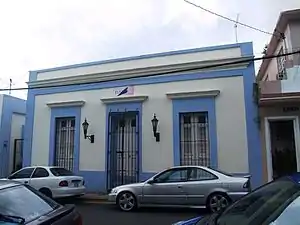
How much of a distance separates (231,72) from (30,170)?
817cm

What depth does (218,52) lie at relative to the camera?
13.8 metres

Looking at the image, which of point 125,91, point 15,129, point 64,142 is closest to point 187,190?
point 125,91

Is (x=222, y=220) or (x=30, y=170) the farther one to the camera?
(x=30, y=170)

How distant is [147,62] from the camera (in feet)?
48.4

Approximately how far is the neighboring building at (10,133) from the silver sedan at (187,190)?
32.3 feet

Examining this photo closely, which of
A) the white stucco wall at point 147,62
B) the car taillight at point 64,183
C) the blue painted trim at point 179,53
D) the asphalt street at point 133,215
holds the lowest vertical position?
the asphalt street at point 133,215

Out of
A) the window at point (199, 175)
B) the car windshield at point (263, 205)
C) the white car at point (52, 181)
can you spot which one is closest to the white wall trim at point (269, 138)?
the window at point (199, 175)

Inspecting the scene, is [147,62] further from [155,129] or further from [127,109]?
[155,129]

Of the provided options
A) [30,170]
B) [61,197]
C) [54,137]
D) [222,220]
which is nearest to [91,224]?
[61,197]

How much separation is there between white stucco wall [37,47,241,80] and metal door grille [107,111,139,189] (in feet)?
6.76

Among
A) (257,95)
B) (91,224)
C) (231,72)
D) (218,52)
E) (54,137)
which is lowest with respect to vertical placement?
(91,224)

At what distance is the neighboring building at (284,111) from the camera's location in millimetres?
12297

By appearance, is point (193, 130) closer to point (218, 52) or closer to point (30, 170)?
point (218, 52)

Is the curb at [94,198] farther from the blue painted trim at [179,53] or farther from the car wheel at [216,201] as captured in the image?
the blue painted trim at [179,53]
